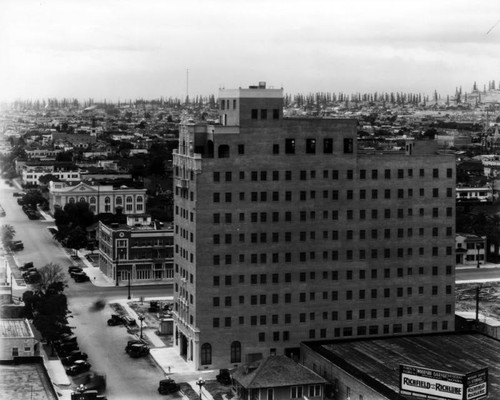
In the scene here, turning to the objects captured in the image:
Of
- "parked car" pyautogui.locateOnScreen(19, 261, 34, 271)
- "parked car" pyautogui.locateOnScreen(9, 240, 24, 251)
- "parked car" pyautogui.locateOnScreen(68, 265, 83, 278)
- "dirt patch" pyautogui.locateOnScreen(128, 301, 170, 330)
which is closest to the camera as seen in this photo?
"dirt patch" pyautogui.locateOnScreen(128, 301, 170, 330)

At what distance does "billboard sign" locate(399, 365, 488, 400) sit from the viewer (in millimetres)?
58969

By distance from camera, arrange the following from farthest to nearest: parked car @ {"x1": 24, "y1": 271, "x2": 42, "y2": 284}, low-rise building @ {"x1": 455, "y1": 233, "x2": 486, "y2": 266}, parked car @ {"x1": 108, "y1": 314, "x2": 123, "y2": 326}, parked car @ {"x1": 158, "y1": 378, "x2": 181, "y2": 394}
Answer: low-rise building @ {"x1": 455, "y1": 233, "x2": 486, "y2": 266} → parked car @ {"x1": 24, "y1": 271, "x2": 42, "y2": 284} → parked car @ {"x1": 108, "y1": 314, "x2": 123, "y2": 326} → parked car @ {"x1": 158, "y1": 378, "x2": 181, "y2": 394}

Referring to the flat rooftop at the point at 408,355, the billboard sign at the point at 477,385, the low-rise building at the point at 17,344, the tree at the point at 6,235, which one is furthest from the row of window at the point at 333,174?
the tree at the point at 6,235

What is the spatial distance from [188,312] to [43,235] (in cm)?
7590

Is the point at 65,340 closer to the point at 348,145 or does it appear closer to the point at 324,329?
the point at 324,329

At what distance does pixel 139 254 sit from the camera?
384 feet

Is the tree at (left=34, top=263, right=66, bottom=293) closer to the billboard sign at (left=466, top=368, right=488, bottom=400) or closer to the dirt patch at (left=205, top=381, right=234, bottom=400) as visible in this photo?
the dirt patch at (left=205, top=381, right=234, bottom=400)

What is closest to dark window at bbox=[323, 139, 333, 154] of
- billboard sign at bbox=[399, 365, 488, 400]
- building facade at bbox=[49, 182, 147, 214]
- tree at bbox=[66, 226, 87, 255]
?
billboard sign at bbox=[399, 365, 488, 400]

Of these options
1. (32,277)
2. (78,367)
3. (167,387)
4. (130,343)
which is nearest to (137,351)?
(130,343)

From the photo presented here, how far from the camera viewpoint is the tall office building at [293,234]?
7900cm

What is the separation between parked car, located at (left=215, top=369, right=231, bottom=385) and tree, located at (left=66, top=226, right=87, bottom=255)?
61.0 meters

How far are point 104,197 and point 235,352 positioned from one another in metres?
91.0

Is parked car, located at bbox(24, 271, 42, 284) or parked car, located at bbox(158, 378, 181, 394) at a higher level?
parked car, located at bbox(24, 271, 42, 284)

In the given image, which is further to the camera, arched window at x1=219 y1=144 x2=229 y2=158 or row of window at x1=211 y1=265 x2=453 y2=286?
row of window at x1=211 y1=265 x2=453 y2=286
